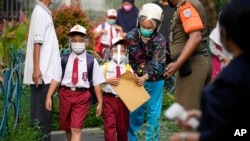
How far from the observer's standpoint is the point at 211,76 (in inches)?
310

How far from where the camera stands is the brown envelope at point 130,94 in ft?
28.2

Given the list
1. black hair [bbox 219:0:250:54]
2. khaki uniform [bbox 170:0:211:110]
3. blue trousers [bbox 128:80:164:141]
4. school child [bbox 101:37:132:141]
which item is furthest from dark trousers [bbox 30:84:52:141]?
black hair [bbox 219:0:250:54]

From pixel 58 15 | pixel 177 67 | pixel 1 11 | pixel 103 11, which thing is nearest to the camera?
pixel 177 67

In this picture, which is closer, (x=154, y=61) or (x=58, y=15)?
(x=154, y=61)

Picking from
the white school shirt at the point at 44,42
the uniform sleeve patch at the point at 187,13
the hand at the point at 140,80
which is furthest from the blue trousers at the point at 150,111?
the uniform sleeve patch at the point at 187,13

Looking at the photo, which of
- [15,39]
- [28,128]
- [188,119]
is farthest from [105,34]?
[188,119]

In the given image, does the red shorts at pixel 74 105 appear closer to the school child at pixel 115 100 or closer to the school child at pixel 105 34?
the school child at pixel 115 100

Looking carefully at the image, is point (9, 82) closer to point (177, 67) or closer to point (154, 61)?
point (154, 61)

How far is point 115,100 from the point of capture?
8.80 metres

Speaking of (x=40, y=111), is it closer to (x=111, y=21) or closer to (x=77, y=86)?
(x=77, y=86)

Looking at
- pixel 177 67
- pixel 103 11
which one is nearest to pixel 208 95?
pixel 177 67

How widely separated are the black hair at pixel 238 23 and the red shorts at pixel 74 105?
4597 millimetres

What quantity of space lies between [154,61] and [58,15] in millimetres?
5209

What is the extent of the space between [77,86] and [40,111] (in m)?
0.71
